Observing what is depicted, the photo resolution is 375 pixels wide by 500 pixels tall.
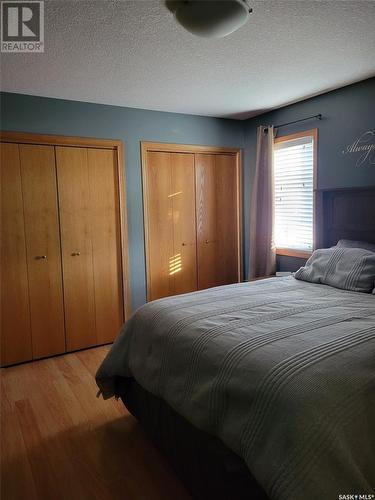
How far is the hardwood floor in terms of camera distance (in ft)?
6.03

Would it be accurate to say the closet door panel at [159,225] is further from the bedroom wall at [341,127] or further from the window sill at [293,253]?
the bedroom wall at [341,127]

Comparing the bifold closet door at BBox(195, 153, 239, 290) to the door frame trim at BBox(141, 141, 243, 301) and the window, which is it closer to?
the door frame trim at BBox(141, 141, 243, 301)

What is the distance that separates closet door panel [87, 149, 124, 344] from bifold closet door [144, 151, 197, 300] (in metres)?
0.36

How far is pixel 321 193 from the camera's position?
3.44 m

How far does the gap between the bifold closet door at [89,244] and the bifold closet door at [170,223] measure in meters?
0.39

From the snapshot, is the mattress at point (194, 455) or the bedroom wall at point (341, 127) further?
the bedroom wall at point (341, 127)

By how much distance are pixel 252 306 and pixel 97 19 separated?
1846 mm

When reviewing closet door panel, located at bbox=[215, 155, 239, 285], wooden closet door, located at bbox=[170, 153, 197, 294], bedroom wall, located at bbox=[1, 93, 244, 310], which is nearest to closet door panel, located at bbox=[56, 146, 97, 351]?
bedroom wall, located at bbox=[1, 93, 244, 310]

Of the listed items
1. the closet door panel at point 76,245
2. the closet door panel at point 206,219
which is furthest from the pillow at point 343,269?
the closet door panel at point 76,245

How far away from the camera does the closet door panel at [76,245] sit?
343cm

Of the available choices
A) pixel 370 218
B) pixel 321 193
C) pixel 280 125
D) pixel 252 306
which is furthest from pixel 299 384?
pixel 280 125

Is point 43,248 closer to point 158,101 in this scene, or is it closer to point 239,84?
point 158,101

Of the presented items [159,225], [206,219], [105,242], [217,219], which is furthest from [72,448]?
[217,219]

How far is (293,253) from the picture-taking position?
397 centimetres
